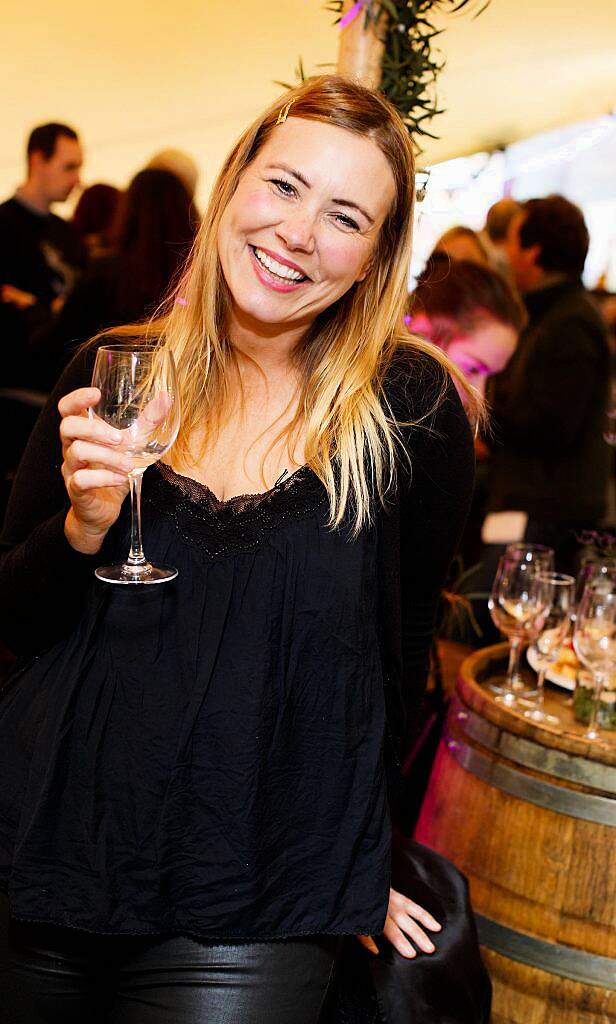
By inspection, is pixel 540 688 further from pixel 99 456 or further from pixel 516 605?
pixel 99 456

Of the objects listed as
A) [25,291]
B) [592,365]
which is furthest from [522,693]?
[25,291]

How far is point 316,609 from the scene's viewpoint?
1.45 meters

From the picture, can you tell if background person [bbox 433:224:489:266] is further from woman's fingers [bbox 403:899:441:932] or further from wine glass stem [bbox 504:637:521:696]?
woman's fingers [bbox 403:899:441:932]

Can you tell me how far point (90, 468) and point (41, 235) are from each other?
366 cm

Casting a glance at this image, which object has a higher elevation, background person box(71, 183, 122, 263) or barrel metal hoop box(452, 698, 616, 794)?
background person box(71, 183, 122, 263)

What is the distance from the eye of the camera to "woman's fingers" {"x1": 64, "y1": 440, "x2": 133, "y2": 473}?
125cm

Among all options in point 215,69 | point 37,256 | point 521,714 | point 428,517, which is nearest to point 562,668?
point 521,714

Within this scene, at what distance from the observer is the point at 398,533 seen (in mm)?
1581

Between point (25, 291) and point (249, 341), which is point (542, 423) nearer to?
point (249, 341)

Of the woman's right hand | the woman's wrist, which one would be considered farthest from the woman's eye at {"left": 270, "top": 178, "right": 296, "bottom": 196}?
the woman's wrist

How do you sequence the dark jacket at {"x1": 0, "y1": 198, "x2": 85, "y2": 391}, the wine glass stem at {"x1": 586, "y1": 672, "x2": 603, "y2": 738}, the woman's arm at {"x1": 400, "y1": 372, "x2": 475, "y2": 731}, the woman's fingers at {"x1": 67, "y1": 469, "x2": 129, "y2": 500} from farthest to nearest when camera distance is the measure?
the dark jacket at {"x1": 0, "y1": 198, "x2": 85, "y2": 391}, the wine glass stem at {"x1": 586, "y1": 672, "x2": 603, "y2": 738}, the woman's arm at {"x1": 400, "y1": 372, "x2": 475, "y2": 731}, the woman's fingers at {"x1": 67, "y1": 469, "x2": 129, "y2": 500}

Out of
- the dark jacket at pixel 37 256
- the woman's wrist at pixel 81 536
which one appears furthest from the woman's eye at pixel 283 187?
the dark jacket at pixel 37 256

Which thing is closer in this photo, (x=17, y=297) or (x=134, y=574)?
(x=134, y=574)

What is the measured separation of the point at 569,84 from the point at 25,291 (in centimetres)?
459
